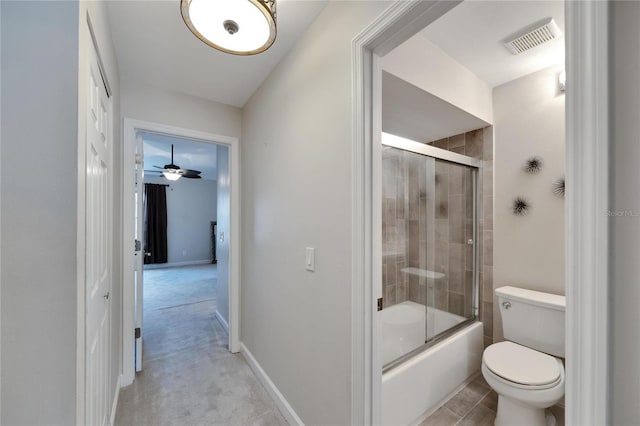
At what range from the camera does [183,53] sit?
1727 mm

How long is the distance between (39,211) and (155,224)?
7.02 meters

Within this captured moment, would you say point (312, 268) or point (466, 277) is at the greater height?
point (312, 268)

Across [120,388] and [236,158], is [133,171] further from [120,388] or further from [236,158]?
[120,388]

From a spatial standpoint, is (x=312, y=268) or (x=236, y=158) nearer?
(x=312, y=268)

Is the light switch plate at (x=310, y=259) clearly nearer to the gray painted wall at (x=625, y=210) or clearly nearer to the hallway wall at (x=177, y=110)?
the gray painted wall at (x=625, y=210)

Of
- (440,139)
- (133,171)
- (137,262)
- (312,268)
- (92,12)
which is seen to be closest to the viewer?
(92,12)

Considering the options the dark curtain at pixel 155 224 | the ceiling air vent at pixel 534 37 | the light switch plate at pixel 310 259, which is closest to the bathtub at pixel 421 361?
the light switch plate at pixel 310 259

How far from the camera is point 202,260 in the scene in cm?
749

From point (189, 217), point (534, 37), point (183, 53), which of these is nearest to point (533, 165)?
point (534, 37)

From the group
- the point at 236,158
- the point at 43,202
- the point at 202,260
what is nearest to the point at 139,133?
the point at 236,158

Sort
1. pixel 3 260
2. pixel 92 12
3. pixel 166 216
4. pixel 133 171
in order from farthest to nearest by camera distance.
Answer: pixel 166 216 → pixel 133 171 → pixel 92 12 → pixel 3 260

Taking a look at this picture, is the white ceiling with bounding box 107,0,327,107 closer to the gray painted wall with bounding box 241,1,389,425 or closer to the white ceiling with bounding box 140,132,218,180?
the gray painted wall with bounding box 241,1,389,425

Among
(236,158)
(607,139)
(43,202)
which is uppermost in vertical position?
(236,158)

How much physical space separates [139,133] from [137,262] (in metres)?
1.13
